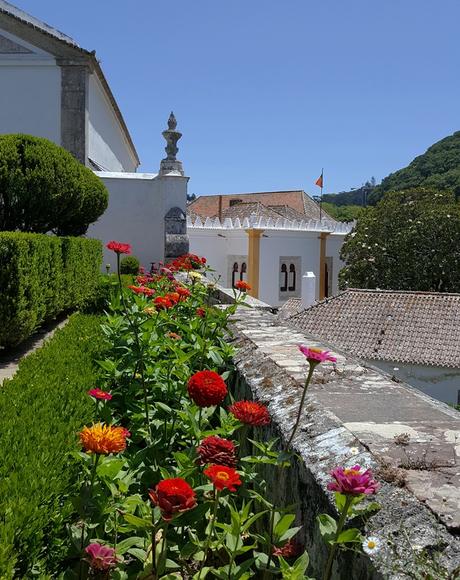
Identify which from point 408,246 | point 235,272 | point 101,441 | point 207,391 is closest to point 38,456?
point 101,441

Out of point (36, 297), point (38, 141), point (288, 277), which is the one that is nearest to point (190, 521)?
point (36, 297)

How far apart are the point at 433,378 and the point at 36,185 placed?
15.0 metres

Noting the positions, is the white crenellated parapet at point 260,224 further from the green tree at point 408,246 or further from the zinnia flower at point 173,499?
the zinnia flower at point 173,499

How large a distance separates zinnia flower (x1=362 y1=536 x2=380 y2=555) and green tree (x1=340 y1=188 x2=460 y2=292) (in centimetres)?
2762

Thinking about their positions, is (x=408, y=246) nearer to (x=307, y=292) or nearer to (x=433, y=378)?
(x=307, y=292)

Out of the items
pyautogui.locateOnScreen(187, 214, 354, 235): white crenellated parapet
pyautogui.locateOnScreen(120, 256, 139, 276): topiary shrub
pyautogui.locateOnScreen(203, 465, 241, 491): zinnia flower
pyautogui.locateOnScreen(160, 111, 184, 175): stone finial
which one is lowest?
pyautogui.locateOnScreen(203, 465, 241, 491): zinnia flower

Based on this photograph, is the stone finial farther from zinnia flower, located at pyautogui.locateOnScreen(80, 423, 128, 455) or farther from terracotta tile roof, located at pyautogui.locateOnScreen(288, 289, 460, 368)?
zinnia flower, located at pyautogui.locateOnScreen(80, 423, 128, 455)

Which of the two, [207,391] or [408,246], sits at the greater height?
[408,246]

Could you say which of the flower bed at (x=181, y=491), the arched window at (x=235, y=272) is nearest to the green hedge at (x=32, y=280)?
the flower bed at (x=181, y=491)

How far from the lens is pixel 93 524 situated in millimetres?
2006

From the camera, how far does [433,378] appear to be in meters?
19.2

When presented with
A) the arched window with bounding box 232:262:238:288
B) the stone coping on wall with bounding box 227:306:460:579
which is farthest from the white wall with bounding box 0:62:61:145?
the arched window with bounding box 232:262:238:288

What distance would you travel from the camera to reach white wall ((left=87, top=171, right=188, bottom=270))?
52.1 feet

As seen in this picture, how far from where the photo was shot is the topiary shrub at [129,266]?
562 inches
